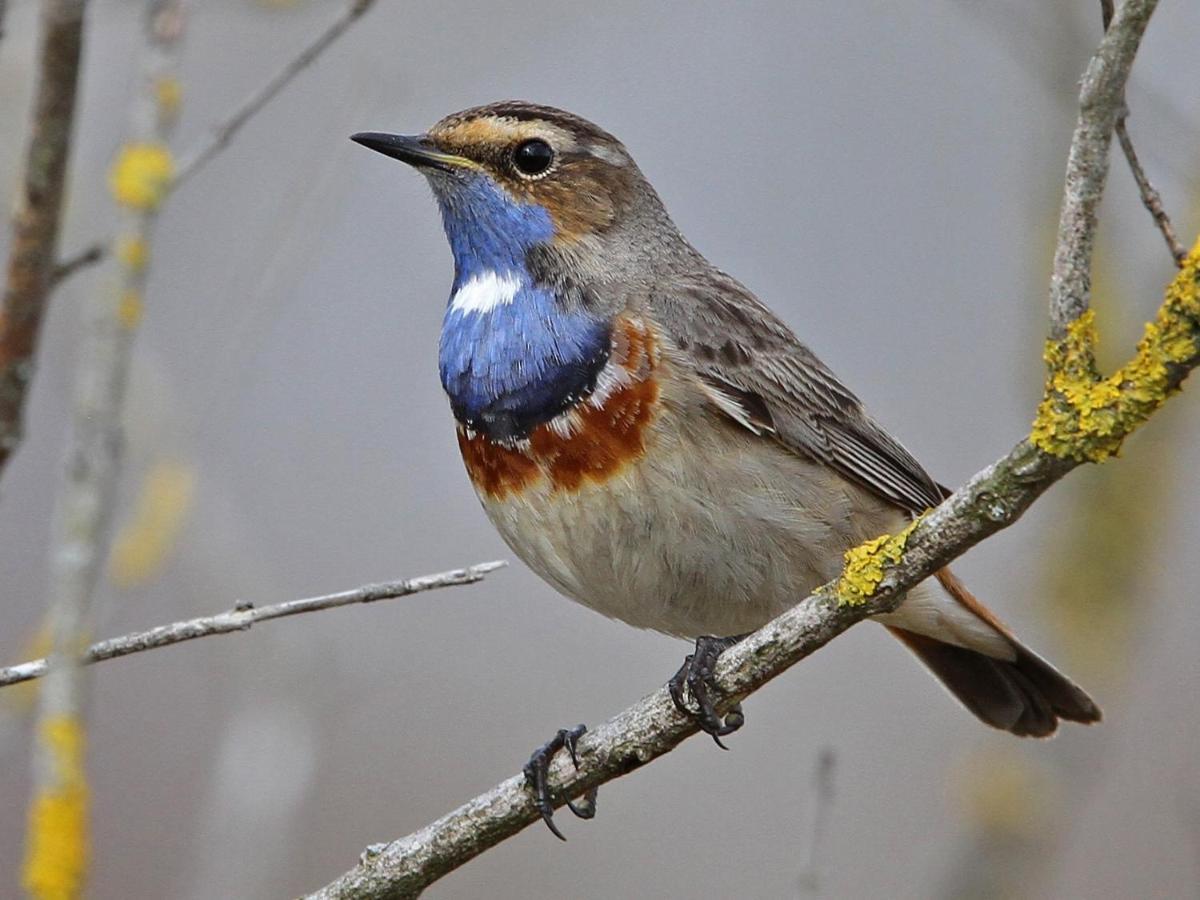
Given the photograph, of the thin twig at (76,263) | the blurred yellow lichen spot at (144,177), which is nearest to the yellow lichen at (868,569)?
the blurred yellow lichen spot at (144,177)

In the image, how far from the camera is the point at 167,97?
10.5ft

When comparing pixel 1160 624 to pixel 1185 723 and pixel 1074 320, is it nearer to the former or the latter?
pixel 1185 723

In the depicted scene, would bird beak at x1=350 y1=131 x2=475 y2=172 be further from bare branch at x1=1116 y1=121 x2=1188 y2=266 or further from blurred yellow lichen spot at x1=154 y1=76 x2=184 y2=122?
bare branch at x1=1116 y1=121 x2=1188 y2=266

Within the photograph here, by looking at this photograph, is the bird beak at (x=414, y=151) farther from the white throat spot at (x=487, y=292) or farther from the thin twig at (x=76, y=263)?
the thin twig at (x=76, y=263)

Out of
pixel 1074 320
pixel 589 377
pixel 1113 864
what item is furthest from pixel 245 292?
pixel 1113 864

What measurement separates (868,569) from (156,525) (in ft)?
6.94

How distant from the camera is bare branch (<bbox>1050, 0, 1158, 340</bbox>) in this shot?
2547mm

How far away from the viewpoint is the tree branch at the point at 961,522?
8.56 feet

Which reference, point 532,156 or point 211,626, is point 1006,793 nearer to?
point 532,156

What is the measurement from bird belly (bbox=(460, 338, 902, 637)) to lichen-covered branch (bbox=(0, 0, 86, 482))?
1.51 meters

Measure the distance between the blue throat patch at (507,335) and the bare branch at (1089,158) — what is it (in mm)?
1949

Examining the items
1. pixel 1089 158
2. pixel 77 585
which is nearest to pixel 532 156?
pixel 1089 158

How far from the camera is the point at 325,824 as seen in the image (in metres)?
7.47

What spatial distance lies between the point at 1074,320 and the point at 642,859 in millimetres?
5459
